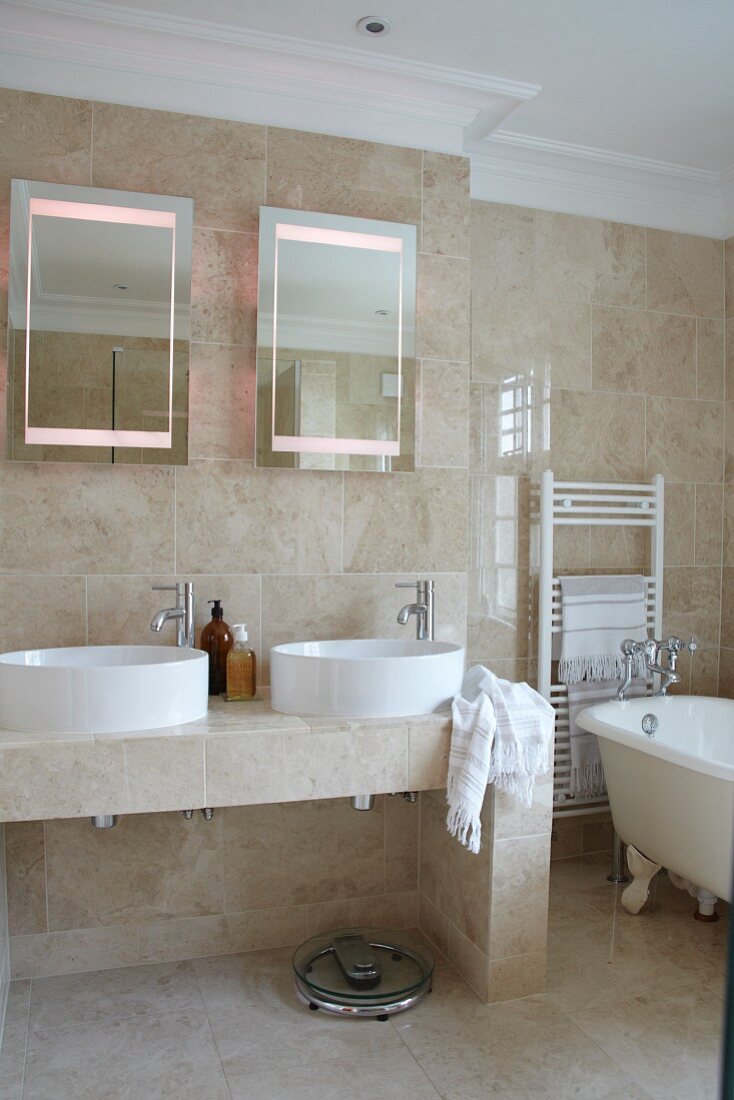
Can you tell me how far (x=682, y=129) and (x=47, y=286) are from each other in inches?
84.2

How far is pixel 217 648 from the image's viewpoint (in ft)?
8.12

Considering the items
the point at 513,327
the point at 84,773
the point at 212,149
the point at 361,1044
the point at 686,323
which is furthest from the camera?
the point at 686,323

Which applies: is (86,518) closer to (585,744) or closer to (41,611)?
(41,611)

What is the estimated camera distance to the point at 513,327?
324 cm

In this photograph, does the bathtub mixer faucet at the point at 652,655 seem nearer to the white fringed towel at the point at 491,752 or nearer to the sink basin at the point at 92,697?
the white fringed towel at the point at 491,752

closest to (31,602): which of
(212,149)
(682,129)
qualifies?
(212,149)

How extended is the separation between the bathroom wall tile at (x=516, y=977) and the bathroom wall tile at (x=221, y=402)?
157 centimetres

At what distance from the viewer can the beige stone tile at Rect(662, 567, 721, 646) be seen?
3.50m

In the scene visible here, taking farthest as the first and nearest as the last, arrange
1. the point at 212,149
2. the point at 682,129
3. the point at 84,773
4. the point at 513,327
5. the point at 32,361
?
the point at 513,327
the point at 682,129
the point at 212,149
the point at 32,361
the point at 84,773

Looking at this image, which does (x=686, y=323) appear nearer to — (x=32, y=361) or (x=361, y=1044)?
(x=32, y=361)

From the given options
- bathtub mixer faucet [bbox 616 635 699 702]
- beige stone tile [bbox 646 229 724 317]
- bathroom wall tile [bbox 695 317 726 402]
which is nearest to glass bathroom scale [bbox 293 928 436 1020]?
bathtub mixer faucet [bbox 616 635 699 702]

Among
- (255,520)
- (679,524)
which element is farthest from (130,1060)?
(679,524)

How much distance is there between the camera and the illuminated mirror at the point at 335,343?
2.52m

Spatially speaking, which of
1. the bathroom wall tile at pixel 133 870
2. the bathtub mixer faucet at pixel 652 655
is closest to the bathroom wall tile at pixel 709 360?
the bathtub mixer faucet at pixel 652 655
